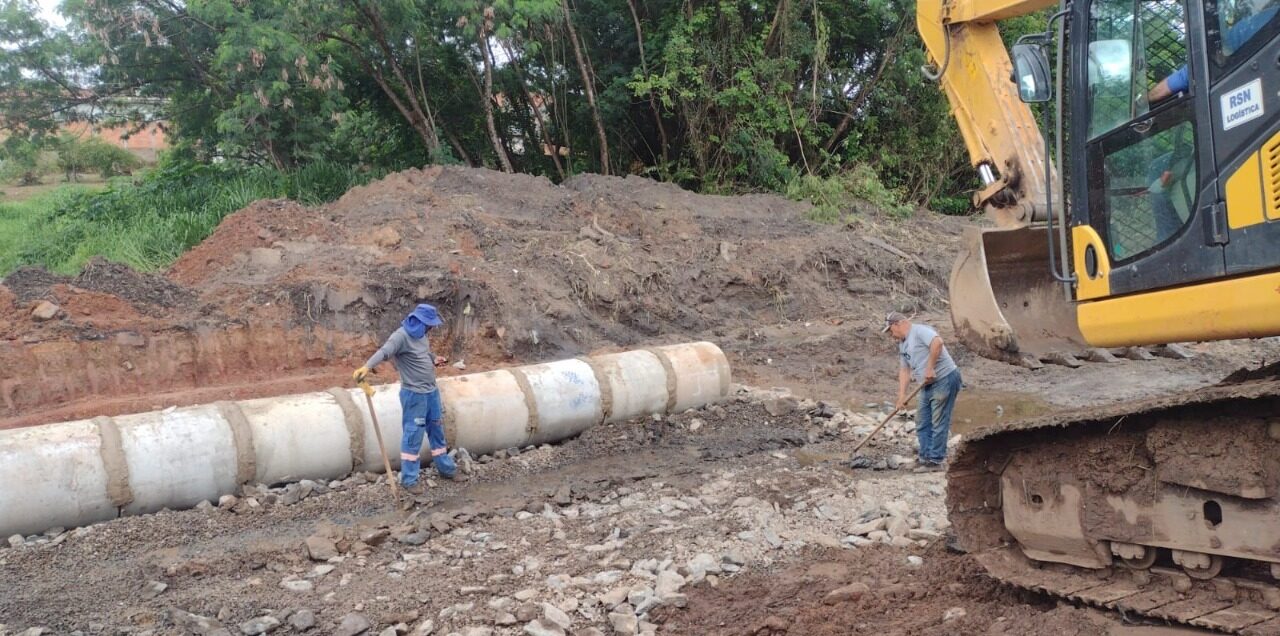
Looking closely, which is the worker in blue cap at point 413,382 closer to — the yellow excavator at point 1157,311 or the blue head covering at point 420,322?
the blue head covering at point 420,322

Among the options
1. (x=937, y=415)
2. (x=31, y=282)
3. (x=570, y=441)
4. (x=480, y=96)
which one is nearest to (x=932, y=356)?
(x=937, y=415)

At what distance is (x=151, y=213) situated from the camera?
47.2 ft

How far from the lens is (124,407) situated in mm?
9219

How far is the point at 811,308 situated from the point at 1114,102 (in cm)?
1052

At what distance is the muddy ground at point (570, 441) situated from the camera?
527cm

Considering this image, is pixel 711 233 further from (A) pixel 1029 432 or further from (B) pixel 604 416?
(A) pixel 1029 432

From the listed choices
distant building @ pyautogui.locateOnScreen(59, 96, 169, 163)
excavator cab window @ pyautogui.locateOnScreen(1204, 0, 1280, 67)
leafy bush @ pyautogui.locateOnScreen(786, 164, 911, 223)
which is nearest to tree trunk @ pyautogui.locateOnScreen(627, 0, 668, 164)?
leafy bush @ pyautogui.locateOnScreen(786, 164, 911, 223)

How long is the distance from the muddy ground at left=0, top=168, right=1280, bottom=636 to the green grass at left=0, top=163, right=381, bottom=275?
4.43 ft

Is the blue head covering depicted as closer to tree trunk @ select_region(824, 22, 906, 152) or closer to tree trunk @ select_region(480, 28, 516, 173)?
tree trunk @ select_region(480, 28, 516, 173)

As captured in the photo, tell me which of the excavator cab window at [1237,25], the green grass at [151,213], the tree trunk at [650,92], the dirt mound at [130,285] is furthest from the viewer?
the tree trunk at [650,92]

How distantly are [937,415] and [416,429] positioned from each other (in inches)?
161

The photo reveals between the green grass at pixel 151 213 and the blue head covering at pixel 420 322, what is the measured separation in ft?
21.6

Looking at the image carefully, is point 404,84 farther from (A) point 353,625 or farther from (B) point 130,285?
(A) point 353,625

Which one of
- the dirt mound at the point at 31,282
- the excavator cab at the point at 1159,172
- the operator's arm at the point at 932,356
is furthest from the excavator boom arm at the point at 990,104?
the dirt mound at the point at 31,282
